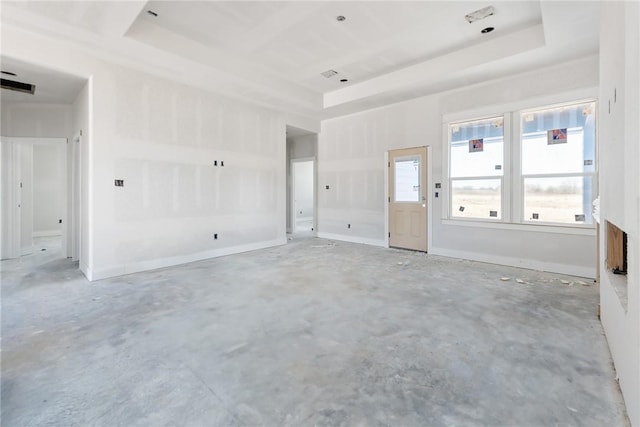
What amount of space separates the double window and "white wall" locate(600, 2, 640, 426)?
259 cm

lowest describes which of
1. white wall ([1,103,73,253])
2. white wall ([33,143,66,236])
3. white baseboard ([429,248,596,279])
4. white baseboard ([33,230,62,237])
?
white baseboard ([429,248,596,279])

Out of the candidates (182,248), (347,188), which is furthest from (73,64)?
(347,188)

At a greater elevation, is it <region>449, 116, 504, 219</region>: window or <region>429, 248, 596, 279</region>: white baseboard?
<region>449, 116, 504, 219</region>: window

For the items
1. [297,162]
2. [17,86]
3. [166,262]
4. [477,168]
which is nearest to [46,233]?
[17,86]

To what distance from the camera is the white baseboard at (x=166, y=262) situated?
418 centimetres

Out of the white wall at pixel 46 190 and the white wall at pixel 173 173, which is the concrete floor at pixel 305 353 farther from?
the white wall at pixel 46 190

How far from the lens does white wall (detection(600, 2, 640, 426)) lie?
138cm

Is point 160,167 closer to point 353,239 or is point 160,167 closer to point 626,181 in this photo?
point 353,239

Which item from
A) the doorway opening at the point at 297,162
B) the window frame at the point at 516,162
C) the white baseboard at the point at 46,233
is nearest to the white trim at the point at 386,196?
the window frame at the point at 516,162

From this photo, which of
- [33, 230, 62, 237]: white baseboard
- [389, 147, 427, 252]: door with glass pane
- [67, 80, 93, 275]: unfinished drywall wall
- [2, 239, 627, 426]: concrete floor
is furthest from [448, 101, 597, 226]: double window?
[33, 230, 62, 237]: white baseboard

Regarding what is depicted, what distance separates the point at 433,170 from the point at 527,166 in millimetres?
1526

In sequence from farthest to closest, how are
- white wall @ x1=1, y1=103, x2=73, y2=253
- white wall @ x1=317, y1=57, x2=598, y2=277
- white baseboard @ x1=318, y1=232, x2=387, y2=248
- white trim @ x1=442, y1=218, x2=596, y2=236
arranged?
1. white baseboard @ x1=318, y1=232, x2=387, y2=248
2. white wall @ x1=1, y1=103, x2=73, y2=253
3. white wall @ x1=317, y1=57, x2=598, y2=277
4. white trim @ x1=442, y1=218, x2=596, y2=236

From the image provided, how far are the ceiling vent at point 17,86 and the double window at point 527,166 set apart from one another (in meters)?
6.83

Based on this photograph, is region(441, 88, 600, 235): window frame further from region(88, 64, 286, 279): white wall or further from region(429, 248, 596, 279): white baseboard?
region(88, 64, 286, 279): white wall
